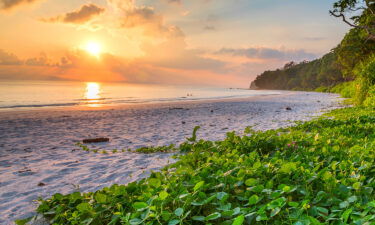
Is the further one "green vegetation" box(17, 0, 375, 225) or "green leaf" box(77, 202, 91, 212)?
"green leaf" box(77, 202, 91, 212)

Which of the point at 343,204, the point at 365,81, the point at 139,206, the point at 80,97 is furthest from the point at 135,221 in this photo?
the point at 80,97

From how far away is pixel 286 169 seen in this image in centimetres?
275

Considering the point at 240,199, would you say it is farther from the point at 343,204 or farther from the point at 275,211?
the point at 343,204

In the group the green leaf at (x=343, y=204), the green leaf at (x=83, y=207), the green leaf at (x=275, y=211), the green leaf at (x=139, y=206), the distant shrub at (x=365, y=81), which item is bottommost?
the green leaf at (x=83, y=207)

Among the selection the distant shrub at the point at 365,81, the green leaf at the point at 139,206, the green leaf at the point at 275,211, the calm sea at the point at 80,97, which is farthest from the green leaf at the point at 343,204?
the calm sea at the point at 80,97

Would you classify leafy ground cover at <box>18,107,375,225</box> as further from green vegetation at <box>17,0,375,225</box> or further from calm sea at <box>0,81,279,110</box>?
calm sea at <box>0,81,279,110</box>

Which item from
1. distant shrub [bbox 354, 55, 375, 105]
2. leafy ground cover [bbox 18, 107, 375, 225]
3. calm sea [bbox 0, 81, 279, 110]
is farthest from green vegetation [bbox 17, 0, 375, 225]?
calm sea [bbox 0, 81, 279, 110]

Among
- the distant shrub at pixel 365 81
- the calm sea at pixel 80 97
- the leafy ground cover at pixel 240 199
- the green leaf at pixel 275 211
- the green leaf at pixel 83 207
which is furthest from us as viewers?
the calm sea at pixel 80 97

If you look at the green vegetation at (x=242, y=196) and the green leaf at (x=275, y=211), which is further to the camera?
the green vegetation at (x=242, y=196)

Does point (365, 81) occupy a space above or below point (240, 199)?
above

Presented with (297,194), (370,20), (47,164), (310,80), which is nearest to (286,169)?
(297,194)

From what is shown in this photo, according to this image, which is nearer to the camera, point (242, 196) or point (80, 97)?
point (242, 196)

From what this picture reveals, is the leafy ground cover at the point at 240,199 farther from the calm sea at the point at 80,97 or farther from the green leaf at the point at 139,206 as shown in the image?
the calm sea at the point at 80,97

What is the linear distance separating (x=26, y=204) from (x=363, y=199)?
13.3 ft
